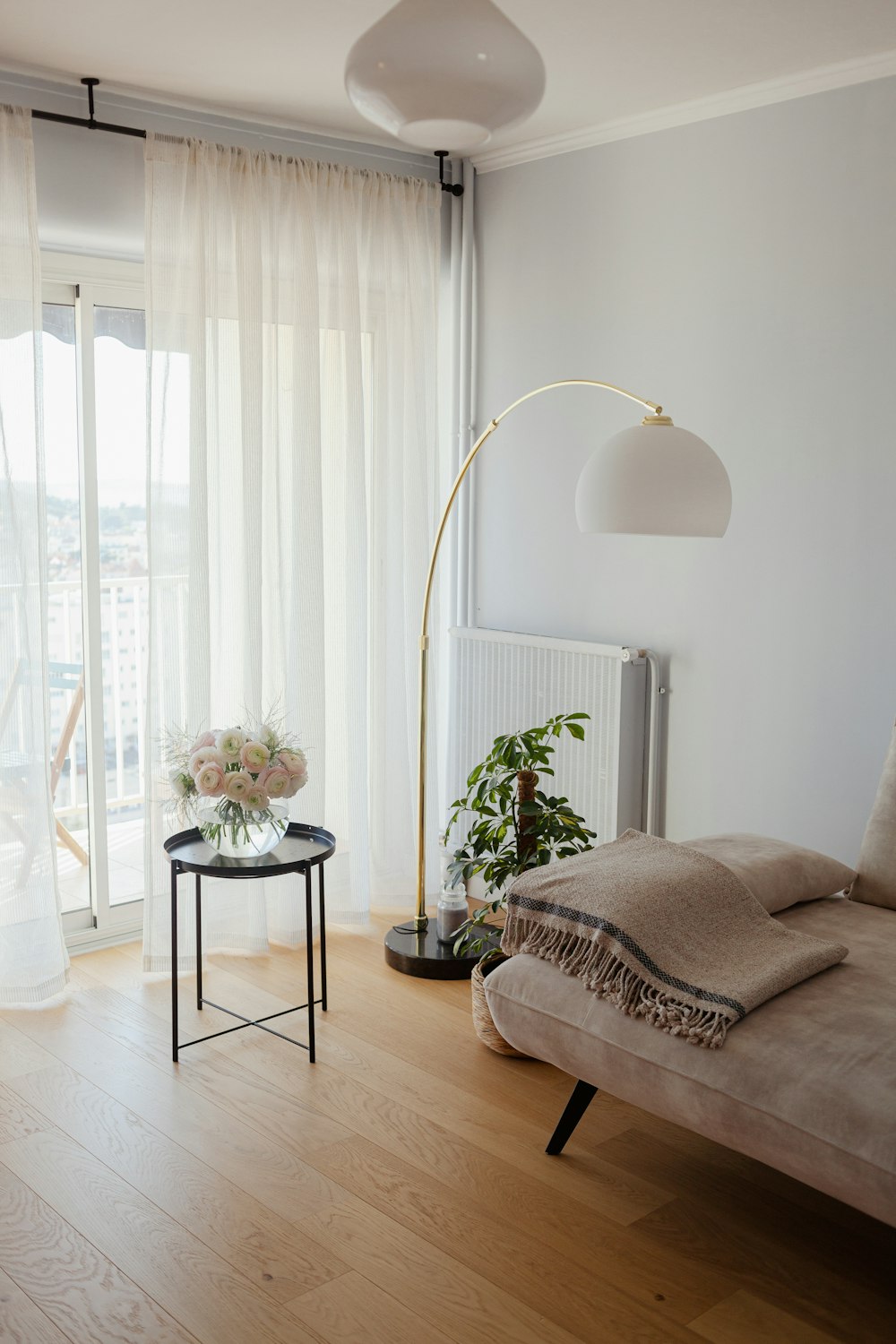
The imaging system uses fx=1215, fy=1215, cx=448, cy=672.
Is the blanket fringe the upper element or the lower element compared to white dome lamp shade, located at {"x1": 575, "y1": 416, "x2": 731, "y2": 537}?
lower

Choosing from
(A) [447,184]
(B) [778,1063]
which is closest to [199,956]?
(B) [778,1063]

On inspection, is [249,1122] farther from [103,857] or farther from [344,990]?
[103,857]

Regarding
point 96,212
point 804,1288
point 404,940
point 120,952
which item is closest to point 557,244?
point 96,212

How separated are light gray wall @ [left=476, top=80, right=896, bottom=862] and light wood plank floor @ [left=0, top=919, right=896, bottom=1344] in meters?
1.11

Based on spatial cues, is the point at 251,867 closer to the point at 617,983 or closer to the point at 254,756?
the point at 254,756

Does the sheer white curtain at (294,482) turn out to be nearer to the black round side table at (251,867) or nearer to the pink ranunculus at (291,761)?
the black round side table at (251,867)

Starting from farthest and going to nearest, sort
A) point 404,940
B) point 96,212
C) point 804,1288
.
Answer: point 404,940 → point 96,212 → point 804,1288

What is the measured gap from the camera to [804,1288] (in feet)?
7.14

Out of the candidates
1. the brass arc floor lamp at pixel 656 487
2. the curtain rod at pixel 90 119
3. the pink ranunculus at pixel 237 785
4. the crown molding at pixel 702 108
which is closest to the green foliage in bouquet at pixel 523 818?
the pink ranunculus at pixel 237 785

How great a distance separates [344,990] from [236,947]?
45 cm

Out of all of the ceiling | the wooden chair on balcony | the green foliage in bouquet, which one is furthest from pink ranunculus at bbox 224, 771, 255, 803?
the ceiling

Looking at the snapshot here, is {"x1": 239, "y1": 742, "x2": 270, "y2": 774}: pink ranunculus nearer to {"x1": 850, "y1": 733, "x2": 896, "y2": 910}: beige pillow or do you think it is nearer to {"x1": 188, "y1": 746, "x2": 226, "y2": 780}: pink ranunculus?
{"x1": 188, "y1": 746, "x2": 226, "y2": 780}: pink ranunculus

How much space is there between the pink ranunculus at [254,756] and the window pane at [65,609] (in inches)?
39.7

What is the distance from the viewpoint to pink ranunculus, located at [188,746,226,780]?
9.75 ft
